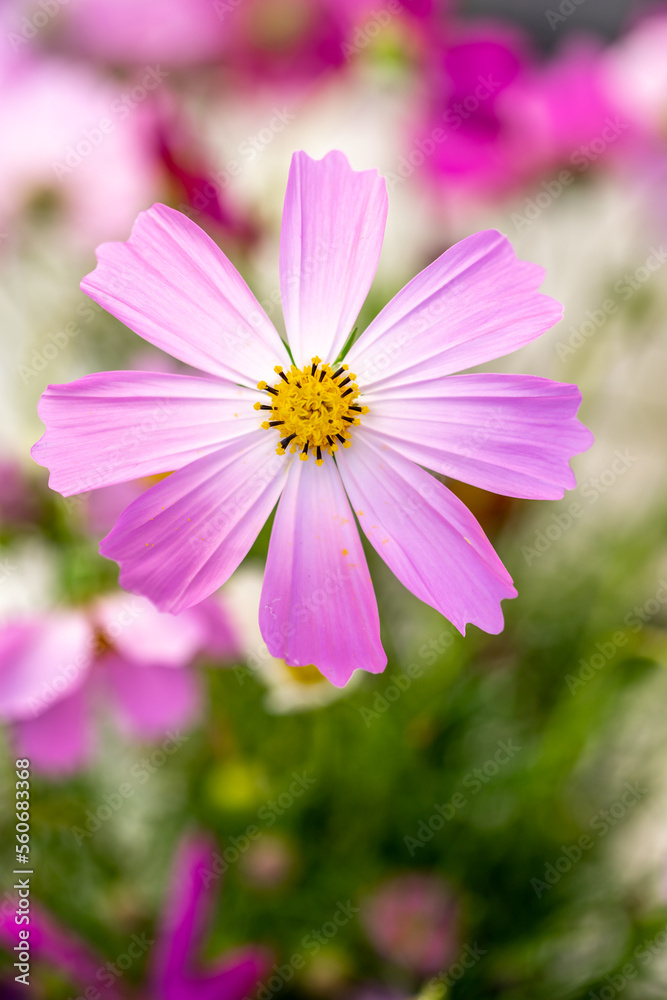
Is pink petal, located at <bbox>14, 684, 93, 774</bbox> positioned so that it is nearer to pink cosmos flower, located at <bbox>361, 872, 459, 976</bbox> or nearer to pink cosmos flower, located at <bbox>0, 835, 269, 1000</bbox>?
pink cosmos flower, located at <bbox>0, 835, 269, 1000</bbox>

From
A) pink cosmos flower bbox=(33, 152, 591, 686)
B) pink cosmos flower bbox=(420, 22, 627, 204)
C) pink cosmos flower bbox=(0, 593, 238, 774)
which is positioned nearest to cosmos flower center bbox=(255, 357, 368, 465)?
pink cosmos flower bbox=(33, 152, 591, 686)

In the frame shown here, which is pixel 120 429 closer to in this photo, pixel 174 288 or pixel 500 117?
pixel 174 288

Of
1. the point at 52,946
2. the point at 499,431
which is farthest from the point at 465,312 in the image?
the point at 52,946

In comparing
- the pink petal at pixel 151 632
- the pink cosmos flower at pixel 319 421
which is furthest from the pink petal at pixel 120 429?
the pink petal at pixel 151 632

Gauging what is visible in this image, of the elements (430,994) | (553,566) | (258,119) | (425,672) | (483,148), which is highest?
(258,119)

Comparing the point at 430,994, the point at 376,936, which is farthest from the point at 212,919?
the point at 430,994

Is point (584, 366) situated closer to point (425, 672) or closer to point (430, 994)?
point (425, 672)
